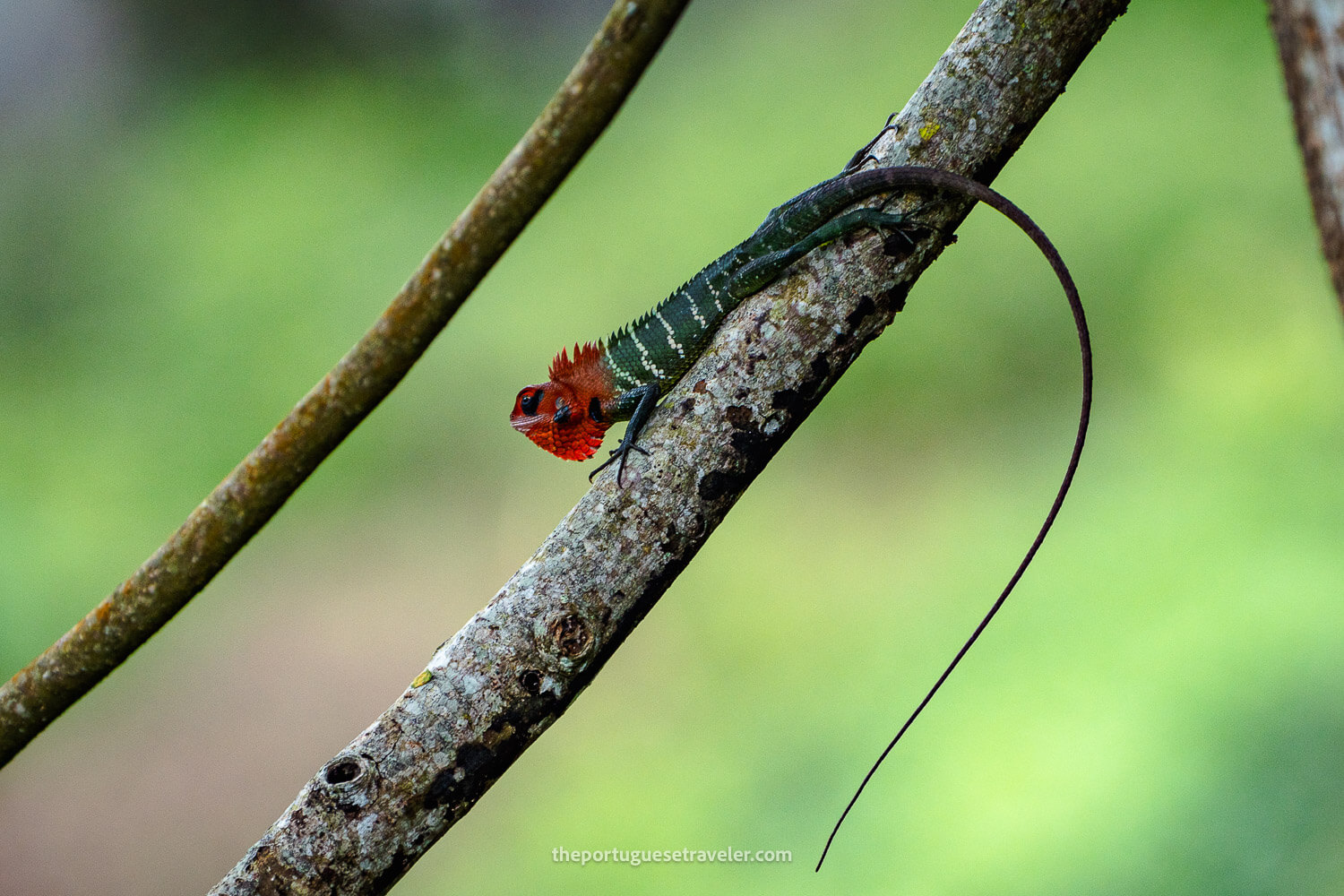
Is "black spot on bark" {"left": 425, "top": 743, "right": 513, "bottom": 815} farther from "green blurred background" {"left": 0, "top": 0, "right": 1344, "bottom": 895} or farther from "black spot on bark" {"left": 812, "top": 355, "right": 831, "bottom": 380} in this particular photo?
"green blurred background" {"left": 0, "top": 0, "right": 1344, "bottom": 895}

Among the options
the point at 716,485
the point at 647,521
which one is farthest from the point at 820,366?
the point at 647,521

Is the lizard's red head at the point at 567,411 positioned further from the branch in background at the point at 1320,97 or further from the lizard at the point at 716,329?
the branch in background at the point at 1320,97

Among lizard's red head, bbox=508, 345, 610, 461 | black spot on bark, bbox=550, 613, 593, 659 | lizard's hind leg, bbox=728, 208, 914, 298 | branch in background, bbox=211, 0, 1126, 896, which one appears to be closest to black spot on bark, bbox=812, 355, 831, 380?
branch in background, bbox=211, 0, 1126, 896

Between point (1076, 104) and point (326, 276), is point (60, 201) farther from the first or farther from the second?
point (1076, 104)

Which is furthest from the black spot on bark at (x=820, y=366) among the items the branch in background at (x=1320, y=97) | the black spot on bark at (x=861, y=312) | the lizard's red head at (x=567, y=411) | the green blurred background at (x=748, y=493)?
the green blurred background at (x=748, y=493)

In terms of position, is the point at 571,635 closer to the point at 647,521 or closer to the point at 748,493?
the point at 647,521
